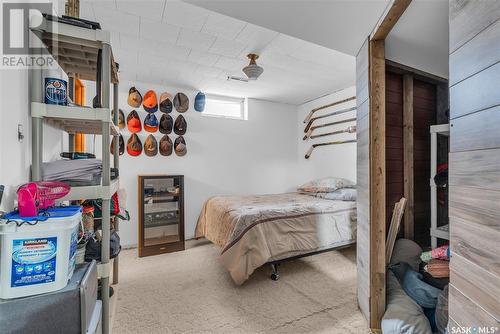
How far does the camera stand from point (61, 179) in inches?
48.6

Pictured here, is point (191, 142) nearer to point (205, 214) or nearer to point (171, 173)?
point (171, 173)

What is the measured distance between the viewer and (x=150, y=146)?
12.2 ft

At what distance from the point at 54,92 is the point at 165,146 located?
2.66m

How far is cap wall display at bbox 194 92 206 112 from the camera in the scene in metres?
4.04

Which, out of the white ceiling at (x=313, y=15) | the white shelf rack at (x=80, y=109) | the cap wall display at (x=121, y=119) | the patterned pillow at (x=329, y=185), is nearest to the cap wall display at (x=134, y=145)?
the cap wall display at (x=121, y=119)

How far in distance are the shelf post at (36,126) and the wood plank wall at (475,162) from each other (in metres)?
1.87

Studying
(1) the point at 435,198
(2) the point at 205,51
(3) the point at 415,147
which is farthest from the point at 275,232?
(2) the point at 205,51

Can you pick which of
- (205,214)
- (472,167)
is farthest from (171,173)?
(472,167)

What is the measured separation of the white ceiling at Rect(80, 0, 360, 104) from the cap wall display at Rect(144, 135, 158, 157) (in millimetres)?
881

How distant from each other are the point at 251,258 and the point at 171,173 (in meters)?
2.14

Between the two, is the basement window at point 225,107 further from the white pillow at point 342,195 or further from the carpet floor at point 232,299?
the carpet floor at point 232,299

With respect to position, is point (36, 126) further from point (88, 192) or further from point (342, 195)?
point (342, 195)

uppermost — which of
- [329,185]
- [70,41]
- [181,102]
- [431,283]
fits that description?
[181,102]

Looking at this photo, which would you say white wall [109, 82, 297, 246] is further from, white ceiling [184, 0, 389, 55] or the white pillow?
white ceiling [184, 0, 389, 55]
